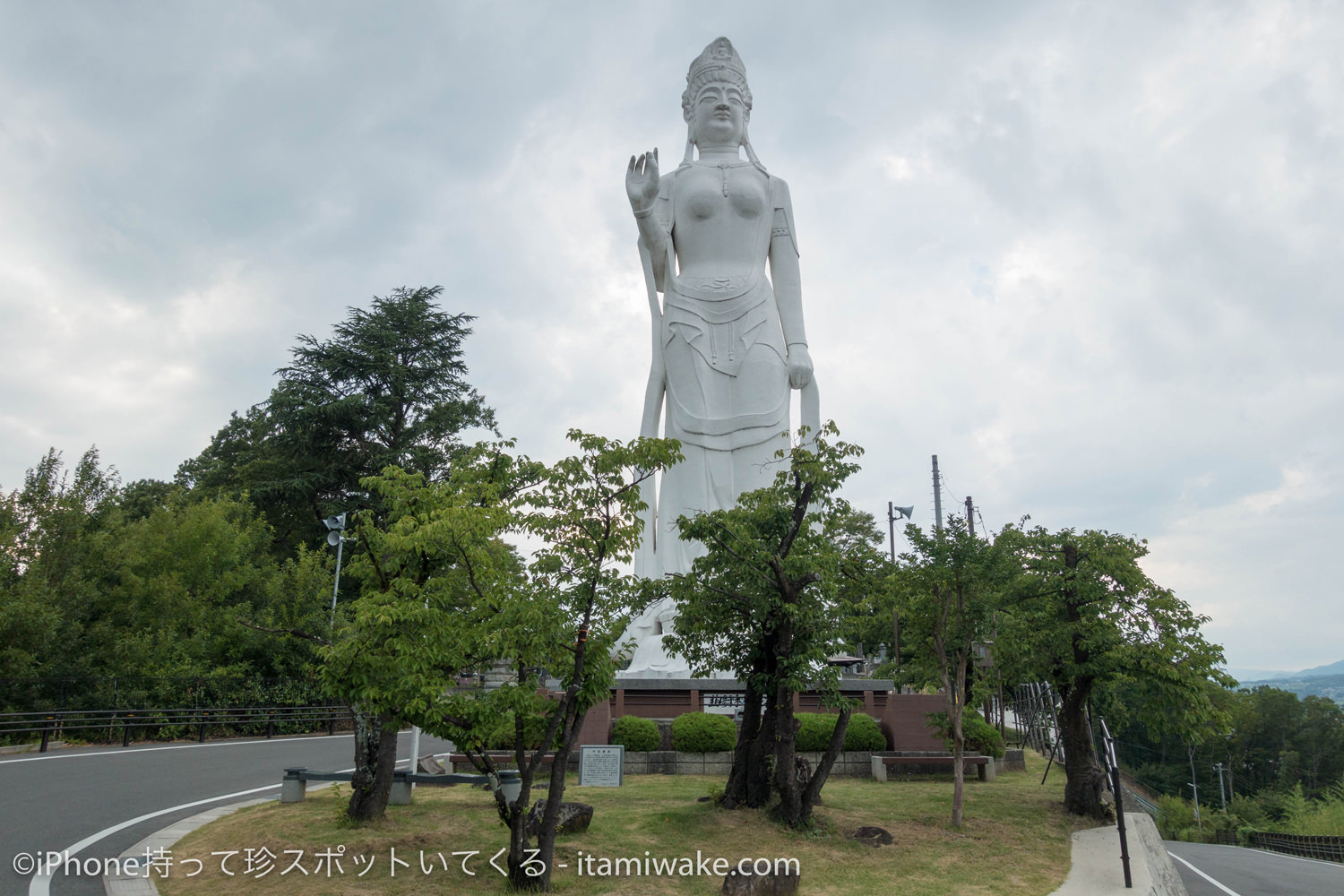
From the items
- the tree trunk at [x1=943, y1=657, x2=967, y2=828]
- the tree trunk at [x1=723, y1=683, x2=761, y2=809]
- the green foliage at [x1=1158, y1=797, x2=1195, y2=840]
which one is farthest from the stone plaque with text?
the green foliage at [x1=1158, y1=797, x2=1195, y2=840]

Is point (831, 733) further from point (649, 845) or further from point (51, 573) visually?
point (51, 573)

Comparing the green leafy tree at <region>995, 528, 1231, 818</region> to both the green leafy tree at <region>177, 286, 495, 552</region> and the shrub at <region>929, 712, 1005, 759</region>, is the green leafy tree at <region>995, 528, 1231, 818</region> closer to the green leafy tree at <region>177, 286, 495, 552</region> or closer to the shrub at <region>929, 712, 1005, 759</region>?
the shrub at <region>929, 712, 1005, 759</region>

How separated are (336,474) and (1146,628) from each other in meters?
22.9

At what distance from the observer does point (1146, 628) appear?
959 centimetres

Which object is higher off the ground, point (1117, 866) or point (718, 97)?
point (718, 97)

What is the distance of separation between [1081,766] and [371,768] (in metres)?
7.44

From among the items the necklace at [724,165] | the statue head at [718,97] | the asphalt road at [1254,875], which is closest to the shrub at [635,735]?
the asphalt road at [1254,875]

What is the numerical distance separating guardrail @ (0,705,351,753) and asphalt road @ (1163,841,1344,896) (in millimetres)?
16080

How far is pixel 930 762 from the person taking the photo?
39.6ft

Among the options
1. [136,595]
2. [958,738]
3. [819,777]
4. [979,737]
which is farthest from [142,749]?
[979,737]

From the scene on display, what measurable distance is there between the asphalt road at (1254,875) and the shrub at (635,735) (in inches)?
258

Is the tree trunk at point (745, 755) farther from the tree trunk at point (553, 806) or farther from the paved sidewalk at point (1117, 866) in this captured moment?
the paved sidewalk at point (1117, 866)

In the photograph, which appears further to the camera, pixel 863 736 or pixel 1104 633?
pixel 863 736

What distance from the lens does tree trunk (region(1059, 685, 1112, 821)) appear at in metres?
9.76
